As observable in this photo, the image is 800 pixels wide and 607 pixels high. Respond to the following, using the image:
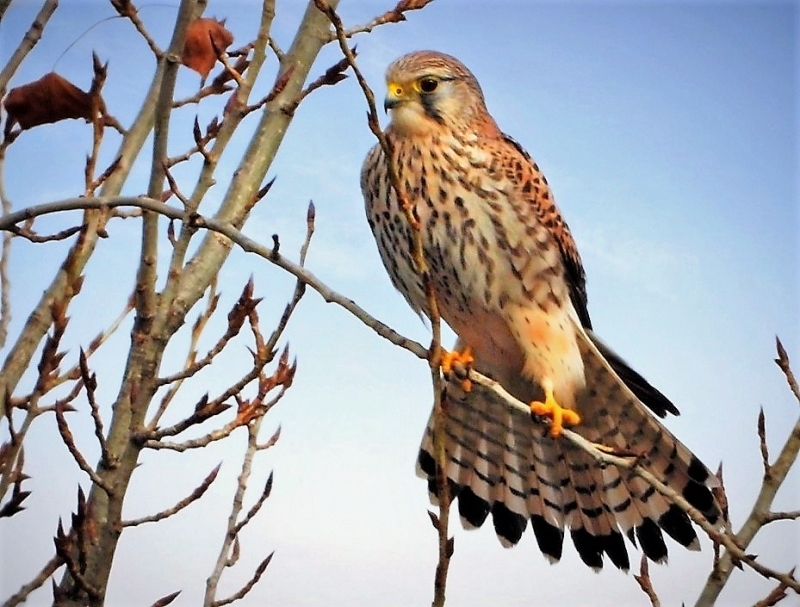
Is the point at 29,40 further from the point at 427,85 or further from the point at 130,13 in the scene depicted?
the point at 427,85

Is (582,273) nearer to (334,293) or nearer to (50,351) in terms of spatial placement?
(334,293)

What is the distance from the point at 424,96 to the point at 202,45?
3.49ft

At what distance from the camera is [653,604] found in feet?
7.75

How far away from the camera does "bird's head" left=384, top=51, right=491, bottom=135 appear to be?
2.49m

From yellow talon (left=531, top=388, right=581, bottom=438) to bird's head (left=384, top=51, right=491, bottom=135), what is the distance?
2.79ft

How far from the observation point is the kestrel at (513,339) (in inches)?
95.6

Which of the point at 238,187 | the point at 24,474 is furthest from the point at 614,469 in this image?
the point at 24,474

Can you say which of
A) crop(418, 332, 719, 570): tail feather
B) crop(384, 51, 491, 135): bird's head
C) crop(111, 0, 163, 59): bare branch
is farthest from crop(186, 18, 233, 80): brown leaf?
crop(418, 332, 719, 570): tail feather

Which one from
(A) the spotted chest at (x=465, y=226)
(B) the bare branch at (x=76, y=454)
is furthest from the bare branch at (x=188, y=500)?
(A) the spotted chest at (x=465, y=226)

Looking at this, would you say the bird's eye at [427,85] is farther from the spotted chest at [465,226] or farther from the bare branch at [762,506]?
the bare branch at [762,506]

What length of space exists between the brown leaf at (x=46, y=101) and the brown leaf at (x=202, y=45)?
0.20m

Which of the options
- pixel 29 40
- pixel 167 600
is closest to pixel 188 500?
pixel 167 600

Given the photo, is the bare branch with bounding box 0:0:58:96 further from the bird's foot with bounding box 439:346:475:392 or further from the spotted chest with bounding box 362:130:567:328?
the bird's foot with bounding box 439:346:475:392

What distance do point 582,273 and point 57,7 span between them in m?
1.72
